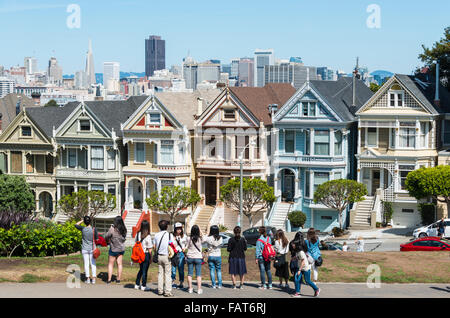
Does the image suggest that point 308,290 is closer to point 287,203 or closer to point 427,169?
point 427,169

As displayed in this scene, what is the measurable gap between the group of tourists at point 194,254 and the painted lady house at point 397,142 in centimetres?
2807

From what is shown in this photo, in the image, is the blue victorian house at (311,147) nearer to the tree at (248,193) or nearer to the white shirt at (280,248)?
the tree at (248,193)

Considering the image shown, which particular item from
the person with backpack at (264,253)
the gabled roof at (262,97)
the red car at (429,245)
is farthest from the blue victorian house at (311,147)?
the person with backpack at (264,253)

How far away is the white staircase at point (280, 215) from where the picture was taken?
5452 centimetres

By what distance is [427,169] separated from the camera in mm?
49500

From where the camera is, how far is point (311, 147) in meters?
54.6

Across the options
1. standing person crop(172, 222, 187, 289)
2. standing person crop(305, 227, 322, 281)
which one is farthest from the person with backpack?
standing person crop(172, 222, 187, 289)

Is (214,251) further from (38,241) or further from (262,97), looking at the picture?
(262,97)

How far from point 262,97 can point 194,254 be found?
36304 mm

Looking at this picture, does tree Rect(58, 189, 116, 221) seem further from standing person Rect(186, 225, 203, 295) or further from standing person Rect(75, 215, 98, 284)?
standing person Rect(186, 225, 203, 295)

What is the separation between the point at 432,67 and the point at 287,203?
18587mm

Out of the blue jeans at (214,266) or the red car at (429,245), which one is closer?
the blue jeans at (214,266)

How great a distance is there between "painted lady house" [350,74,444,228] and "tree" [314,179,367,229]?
1.71m

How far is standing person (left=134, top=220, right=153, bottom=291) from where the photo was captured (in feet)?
79.0
